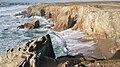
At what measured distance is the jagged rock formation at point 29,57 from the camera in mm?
17750

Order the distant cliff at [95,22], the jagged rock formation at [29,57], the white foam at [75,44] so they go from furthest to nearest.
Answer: the distant cliff at [95,22]
the white foam at [75,44]
the jagged rock formation at [29,57]

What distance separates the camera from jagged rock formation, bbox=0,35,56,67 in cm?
1775

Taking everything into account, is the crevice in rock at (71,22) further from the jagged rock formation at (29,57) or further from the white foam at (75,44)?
the jagged rock formation at (29,57)

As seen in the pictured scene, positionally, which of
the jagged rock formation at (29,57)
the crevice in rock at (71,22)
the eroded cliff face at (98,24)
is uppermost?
the jagged rock formation at (29,57)

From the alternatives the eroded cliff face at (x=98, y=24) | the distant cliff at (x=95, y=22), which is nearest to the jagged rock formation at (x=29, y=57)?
the eroded cliff face at (x=98, y=24)

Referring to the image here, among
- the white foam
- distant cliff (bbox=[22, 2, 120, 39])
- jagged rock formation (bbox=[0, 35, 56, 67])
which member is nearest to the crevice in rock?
distant cliff (bbox=[22, 2, 120, 39])

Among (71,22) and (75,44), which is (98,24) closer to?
(75,44)

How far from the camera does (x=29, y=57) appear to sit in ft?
59.9

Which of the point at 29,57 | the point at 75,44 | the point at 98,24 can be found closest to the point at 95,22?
the point at 98,24

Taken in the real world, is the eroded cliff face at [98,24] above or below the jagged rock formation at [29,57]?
below

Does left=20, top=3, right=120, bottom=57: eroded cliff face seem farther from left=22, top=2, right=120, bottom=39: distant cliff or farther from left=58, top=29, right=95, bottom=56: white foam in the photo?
left=58, top=29, right=95, bottom=56: white foam

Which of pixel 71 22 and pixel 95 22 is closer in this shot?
pixel 95 22

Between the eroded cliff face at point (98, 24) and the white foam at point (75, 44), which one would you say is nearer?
the white foam at point (75, 44)

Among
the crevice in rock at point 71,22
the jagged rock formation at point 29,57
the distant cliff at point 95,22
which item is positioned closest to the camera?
the jagged rock formation at point 29,57
